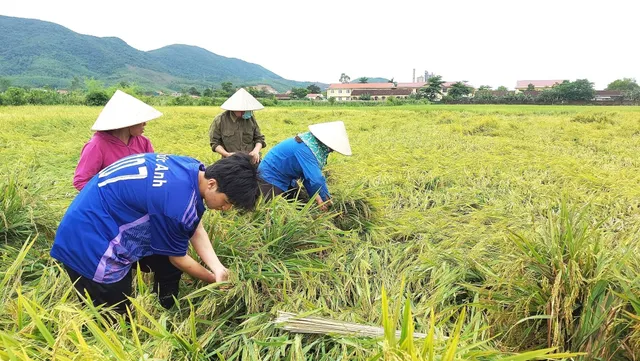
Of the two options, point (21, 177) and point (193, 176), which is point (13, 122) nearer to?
point (21, 177)

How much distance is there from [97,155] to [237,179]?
129 centimetres

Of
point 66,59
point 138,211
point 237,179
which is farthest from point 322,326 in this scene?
point 66,59

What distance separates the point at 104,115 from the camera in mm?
2266

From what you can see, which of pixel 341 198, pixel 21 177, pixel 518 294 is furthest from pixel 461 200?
pixel 21 177

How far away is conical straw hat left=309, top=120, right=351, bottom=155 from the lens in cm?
266

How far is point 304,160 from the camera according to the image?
264cm

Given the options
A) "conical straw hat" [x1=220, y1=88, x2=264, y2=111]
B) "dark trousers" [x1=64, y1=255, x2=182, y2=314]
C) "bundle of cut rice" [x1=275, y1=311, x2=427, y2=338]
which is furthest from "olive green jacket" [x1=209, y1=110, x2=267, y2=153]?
"bundle of cut rice" [x1=275, y1=311, x2=427, y2=338]

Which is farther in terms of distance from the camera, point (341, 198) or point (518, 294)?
point (341, 198)

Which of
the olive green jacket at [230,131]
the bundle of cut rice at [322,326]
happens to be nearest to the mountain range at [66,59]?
the olive green jacket at [230,131]

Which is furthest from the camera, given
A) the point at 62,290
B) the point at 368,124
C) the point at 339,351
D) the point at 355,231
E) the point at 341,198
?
the point at 368,124

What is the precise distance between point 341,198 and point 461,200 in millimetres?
1483

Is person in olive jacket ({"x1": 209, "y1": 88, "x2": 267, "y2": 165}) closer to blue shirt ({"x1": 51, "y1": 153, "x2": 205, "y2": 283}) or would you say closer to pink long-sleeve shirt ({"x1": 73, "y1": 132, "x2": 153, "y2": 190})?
pink long-sleeve shirt ({"x1": 73, "y1": 132, "x2": 153, "y2": 190})

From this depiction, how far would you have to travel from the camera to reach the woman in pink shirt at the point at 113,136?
85.3 inches

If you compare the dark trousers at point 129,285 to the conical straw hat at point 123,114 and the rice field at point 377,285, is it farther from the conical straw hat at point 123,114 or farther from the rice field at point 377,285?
the conical straw hat at point 123,114
